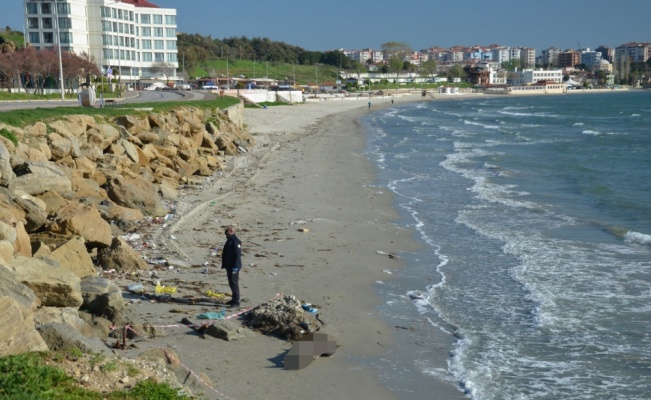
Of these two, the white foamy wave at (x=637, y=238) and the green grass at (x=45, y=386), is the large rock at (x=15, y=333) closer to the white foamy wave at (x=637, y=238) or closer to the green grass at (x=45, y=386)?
the green grass at (x=45, y=386)

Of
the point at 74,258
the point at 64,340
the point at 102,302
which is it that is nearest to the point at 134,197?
the point at 74,258

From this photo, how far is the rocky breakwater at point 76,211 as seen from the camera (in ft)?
29.3

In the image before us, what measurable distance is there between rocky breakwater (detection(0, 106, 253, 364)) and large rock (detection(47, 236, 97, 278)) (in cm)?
2

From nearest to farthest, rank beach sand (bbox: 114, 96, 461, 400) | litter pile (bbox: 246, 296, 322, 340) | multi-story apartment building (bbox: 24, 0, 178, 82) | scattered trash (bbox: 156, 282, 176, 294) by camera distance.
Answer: beach sand (bbox: 114, 96, 461, 400), litter pile (bbox: 246, 296, 322, 340), scattered trash (bbox: 156, 282, 176, 294), multi-story apartment building (bbox: 24, 0, 178, 82)

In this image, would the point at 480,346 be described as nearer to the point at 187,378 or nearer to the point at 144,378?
the point at 187,378

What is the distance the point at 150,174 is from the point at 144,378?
51.5 feet

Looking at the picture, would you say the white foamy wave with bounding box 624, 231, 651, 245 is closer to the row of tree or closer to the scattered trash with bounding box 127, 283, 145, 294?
the scattered trash with bounding box 127, 283, 145, 294

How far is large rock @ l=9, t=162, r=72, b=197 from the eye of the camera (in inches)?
581

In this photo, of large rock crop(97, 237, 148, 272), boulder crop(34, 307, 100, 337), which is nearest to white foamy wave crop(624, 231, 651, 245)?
large rock crop(97, 237, 148, 272)

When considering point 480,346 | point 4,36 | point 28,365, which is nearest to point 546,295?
point 480,346

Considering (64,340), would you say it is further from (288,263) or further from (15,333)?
(288,263)

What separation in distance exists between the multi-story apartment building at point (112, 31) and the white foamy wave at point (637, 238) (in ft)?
221

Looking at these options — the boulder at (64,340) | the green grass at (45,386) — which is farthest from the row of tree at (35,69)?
the green grass at (45,386)

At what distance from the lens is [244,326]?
1123 cm
